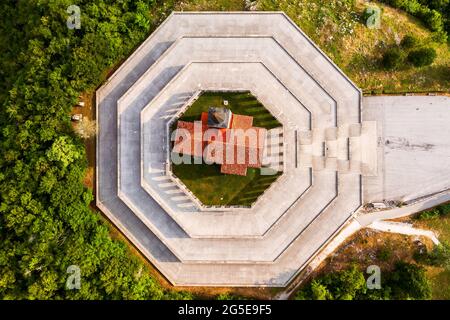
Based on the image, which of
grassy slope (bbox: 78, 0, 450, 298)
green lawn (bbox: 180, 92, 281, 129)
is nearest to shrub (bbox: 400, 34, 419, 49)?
grassy slope (bbox: 78, 0, 450, 298)

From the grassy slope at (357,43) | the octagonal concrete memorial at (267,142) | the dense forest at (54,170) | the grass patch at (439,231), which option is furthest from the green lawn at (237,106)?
the grass patch at (439,231)

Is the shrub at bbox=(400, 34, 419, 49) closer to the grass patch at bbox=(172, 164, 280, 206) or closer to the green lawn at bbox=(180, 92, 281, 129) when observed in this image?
the green lawn at bbox=(180, 92, 281, 129)

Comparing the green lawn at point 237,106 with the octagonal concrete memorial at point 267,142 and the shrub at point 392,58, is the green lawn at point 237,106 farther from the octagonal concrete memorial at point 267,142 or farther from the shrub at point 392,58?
the shrub at point 392,58

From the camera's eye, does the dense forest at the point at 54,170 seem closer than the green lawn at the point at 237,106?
Yes

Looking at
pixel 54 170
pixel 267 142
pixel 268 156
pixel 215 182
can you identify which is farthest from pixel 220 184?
pixel 54 170
